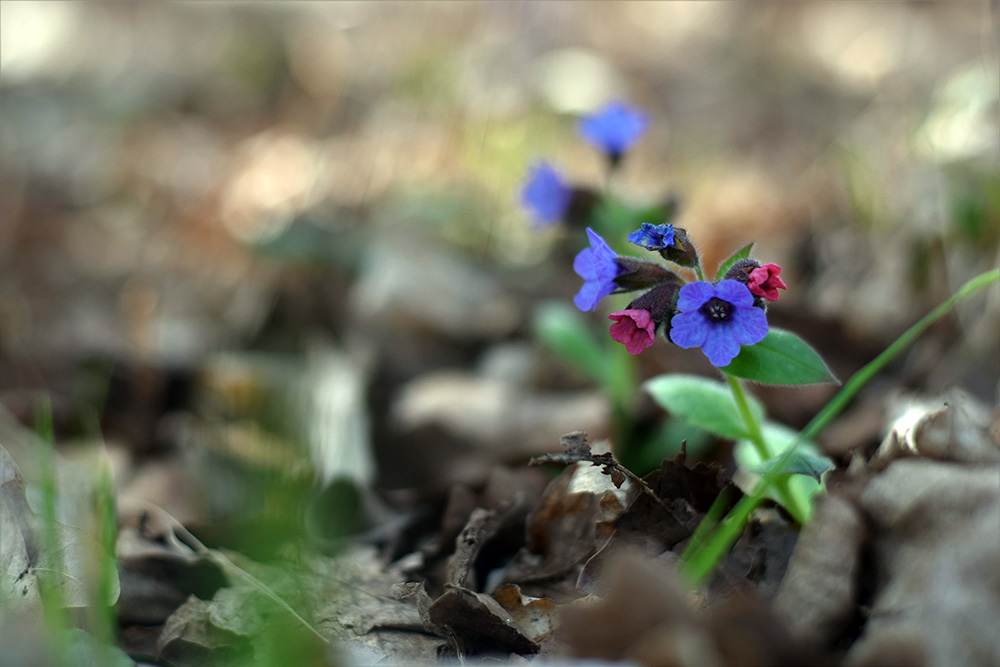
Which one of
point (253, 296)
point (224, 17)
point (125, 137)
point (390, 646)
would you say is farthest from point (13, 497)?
point (224, 17)

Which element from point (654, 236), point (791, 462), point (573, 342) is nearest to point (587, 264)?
point (654, 236)

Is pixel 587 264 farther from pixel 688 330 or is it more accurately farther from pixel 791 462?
pixel 791 462

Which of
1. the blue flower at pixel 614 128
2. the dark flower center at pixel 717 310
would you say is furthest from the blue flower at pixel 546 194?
the dark flower center at pixel 717 310

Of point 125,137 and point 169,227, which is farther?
point 125,137

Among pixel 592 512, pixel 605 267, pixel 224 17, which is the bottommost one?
pixel 592 512

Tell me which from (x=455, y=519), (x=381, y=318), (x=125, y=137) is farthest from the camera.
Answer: (x=125, y=137)

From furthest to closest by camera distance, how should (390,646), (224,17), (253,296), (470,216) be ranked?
(224,17) → (470,216) → (253,296) → (390,646)

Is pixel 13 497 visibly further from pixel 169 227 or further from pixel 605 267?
pixel 169 227

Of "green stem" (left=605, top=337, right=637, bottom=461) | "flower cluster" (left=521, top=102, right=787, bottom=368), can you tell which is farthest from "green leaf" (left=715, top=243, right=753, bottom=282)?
"green stem" (left=605, top=337, right=637, bottom=461)
